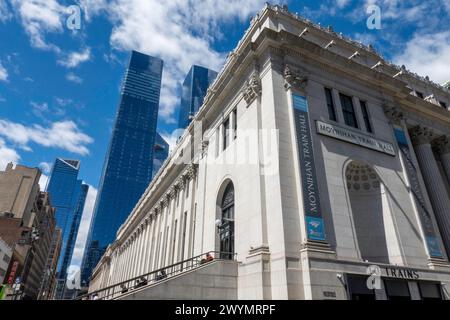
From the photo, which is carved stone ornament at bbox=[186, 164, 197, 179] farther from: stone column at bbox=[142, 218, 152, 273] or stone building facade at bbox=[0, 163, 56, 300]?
stone building facade at bbox=[0, 163, 56, 300]

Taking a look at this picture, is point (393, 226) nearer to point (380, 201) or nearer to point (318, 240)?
point (380, 201)

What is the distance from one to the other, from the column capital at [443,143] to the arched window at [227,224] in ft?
74.3

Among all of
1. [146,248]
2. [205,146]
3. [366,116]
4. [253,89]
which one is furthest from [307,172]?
[146,248]

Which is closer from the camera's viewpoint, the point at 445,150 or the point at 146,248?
the point at 445,150

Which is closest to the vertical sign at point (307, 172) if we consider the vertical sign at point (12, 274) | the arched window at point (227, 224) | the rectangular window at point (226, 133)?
the arched window at point (227, 224)

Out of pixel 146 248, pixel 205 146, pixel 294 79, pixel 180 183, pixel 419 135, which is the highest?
pixel 180 183

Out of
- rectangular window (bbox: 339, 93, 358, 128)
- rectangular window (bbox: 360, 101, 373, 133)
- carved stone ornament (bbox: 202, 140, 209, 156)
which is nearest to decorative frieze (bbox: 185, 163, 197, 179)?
carved stone ornament (bbox: 202, 140, 209, 156)

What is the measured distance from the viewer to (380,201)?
20938mm

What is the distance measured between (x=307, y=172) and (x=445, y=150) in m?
21.5

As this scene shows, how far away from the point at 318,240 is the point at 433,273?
9.13 metres

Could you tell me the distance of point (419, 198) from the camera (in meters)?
21.9

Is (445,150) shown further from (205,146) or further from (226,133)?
(205,146)

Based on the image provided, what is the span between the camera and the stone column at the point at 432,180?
79.6 ft

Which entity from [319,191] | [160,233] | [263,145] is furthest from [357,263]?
[160,233]
